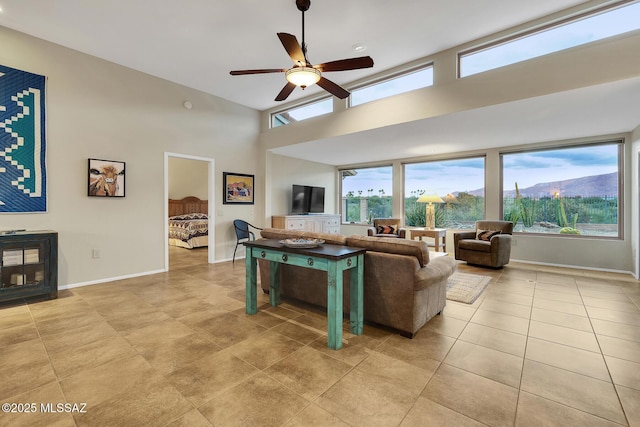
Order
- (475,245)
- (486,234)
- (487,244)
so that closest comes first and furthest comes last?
(487,244) → (475,245) → (486,234)

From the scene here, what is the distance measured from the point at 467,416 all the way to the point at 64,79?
18.9 ft

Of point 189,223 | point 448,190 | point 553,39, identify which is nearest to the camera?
point 553,39

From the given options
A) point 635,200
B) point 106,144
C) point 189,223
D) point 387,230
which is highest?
point 106,144

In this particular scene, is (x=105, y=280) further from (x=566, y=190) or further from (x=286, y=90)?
(x=566, y=190)

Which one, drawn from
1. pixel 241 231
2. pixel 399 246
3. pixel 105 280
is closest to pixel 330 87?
pixel 399 246

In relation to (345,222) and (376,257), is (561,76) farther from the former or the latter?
(345,222)

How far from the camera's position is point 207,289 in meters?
3.91

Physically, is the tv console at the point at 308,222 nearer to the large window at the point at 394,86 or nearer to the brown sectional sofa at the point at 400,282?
the large window at the point at 394,86

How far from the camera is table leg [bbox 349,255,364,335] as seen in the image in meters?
2.51

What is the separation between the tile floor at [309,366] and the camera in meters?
1.57

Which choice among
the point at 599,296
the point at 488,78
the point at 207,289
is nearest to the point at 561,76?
the point at 488,78

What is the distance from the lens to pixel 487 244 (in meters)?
5.15

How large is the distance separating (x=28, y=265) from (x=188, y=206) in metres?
5.96

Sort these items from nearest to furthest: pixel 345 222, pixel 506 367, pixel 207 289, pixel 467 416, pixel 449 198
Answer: pixel 467 416
pixel 506 367
pixel 207 289
pixel 449 198
pixel 345 222
